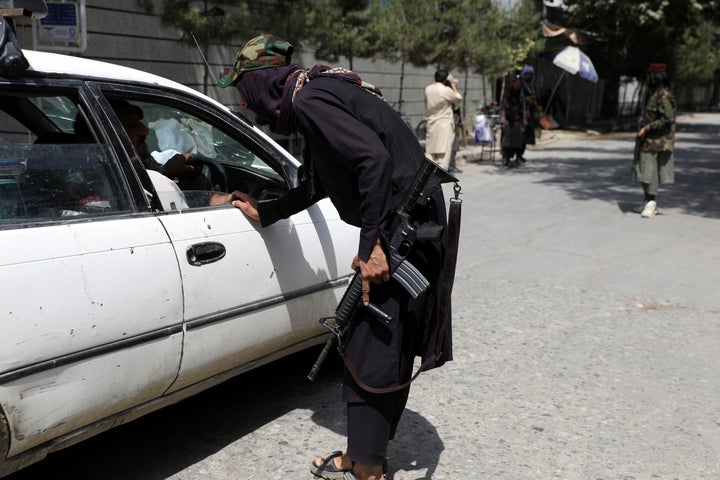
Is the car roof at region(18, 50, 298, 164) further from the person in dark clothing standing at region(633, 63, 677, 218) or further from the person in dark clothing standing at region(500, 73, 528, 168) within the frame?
the person in dark clothing standing at region(500, 73, 528, 168)

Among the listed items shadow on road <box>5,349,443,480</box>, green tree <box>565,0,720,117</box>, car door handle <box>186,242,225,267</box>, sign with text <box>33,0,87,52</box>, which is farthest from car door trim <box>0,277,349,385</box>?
green tree <box>565,0,720,117</box>

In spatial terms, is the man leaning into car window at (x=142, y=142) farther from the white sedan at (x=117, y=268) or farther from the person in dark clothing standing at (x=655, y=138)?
the person in dark clothing standing at (x=655, y=138)

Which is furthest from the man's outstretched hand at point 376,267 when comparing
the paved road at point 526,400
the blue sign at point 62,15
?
the blue sign at point 62,15

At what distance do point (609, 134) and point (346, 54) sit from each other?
1661 centimetres

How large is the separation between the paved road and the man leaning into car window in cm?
123

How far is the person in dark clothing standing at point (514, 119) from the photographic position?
14.8 meters

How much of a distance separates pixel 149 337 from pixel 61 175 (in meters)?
0.67

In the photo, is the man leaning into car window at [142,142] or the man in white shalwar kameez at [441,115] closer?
the man leaning into car window at [142,142]

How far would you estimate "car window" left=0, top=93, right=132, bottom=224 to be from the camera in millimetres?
2586

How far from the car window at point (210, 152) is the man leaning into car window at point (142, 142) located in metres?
0.03

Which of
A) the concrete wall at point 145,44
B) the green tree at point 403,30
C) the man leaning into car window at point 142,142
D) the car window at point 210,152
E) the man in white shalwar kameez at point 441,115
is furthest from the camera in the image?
the green tree at point 403,30

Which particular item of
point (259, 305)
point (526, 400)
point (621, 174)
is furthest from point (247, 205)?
point (621, 174)

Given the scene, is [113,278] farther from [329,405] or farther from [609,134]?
[609,134]

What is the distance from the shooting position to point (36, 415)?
2.44 m
